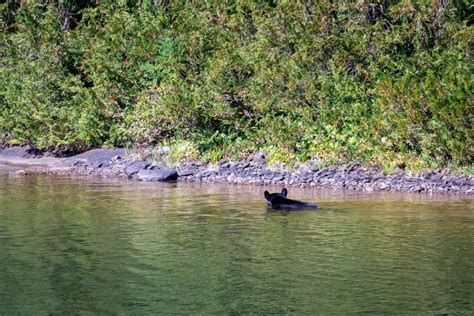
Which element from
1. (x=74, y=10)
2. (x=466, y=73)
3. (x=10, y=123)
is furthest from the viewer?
(x=74, y=10)

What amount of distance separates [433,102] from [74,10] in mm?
23826

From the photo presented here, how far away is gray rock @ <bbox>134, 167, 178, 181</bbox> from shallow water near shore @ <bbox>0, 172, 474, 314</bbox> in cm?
413

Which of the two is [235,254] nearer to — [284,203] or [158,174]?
[284,203]

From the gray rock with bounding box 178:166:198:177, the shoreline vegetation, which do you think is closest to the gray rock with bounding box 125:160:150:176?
the shoreline vegetation

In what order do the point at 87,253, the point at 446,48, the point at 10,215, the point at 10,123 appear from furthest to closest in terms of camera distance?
the point at 10,123 < the point at 446,48 < the point at 10,215 < the point at 87,253

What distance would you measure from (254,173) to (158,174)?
9.75ft

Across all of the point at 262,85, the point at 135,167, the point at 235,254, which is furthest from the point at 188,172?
the point at 235,254

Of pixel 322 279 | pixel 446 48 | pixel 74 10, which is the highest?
pixel 74 10

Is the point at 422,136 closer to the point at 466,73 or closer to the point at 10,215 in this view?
the point at 466,73

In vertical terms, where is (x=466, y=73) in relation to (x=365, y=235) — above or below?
above

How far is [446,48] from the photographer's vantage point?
25672mm

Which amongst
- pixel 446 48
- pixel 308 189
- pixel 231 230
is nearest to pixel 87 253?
pixel 231 230

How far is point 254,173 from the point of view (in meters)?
24.7

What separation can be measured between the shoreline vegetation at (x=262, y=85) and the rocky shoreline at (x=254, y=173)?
0.32 metres
